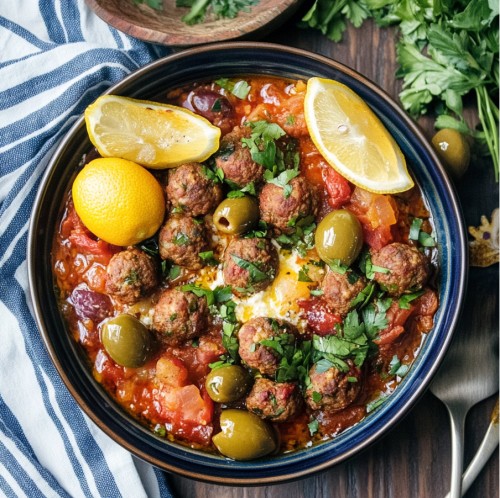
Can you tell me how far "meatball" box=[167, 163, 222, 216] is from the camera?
4.43 meters

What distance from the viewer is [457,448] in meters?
4.88

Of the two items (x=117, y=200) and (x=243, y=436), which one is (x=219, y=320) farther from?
(x=117, y=200)

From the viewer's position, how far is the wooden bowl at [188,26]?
466 centimetres

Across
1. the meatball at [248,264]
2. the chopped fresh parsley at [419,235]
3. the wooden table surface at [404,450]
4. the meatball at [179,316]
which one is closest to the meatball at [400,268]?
the chopped fresh parsley at [419,235]

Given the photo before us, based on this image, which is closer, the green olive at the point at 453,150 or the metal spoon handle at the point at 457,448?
the green olive at the point at 453,150

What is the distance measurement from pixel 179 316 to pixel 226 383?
1.61 ft

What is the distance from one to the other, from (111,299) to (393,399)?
1.87m

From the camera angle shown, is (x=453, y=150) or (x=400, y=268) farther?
(x=453, y=150)

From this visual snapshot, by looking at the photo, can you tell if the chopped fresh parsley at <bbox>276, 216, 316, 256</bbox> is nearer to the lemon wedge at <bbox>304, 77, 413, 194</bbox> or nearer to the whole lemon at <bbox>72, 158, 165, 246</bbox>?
the lemon wedge at <bbox>304, 77, 413, 194</bbox>

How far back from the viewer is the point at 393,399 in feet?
15.1

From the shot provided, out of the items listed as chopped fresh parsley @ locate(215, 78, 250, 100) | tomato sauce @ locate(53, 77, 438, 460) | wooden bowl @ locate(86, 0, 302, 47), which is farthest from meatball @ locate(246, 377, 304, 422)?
wooden bowl @ locate(86, 0, 302, 47)

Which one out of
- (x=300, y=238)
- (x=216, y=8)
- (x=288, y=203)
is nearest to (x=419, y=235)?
(x=300, y=238)

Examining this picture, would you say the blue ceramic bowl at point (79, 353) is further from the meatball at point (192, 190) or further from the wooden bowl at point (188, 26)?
the meatball at point (192, 190)

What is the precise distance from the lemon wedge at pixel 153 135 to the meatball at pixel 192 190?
0.31 feet
